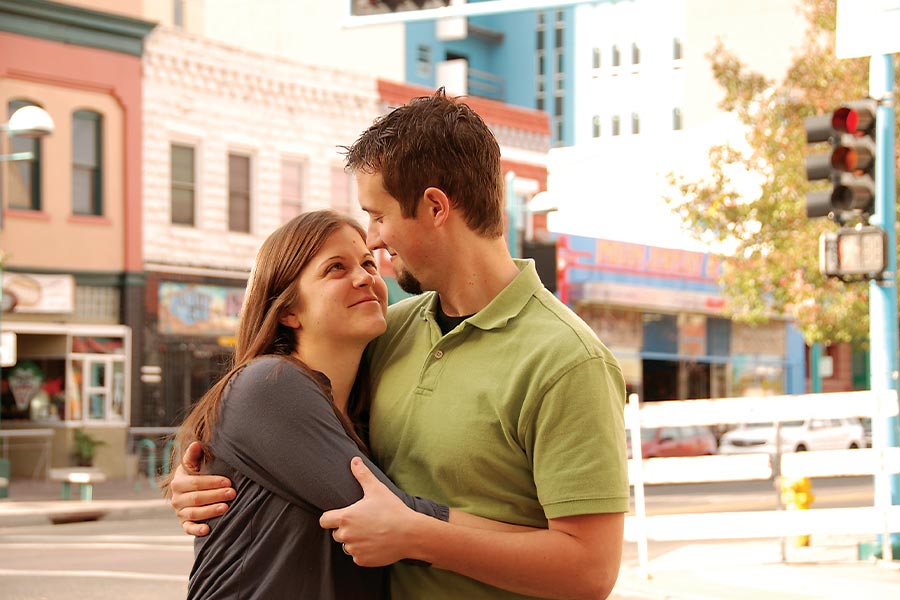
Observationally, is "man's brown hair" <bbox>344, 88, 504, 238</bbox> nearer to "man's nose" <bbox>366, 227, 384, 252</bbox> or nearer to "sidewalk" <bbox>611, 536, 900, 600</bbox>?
"man's nose" <bbox>366, 227, 384, 252</bbox>

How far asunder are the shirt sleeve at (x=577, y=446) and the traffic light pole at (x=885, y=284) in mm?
9052

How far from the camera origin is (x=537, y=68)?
56.9 meters

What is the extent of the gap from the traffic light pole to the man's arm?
29.7 feet

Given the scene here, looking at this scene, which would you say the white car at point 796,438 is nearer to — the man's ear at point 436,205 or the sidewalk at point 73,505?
the sidewalk at point 73,505

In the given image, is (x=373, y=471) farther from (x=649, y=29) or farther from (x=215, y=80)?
(x=649, y=29)

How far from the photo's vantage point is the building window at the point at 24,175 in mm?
24359

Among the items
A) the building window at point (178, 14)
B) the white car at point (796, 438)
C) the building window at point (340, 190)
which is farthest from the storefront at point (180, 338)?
the white car at point (796, 438)

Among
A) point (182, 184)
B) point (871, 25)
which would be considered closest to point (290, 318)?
point (871, 25)

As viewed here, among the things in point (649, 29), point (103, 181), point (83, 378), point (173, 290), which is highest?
point (649, 29)

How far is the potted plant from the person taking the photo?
79.8 feet

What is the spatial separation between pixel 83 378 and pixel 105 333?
3.15ft

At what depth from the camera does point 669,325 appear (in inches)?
1444

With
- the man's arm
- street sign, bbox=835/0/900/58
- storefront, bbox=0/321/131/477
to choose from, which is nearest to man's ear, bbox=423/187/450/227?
the man's arm

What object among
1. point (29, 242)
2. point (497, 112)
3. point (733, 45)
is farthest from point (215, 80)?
point (733, 45)
